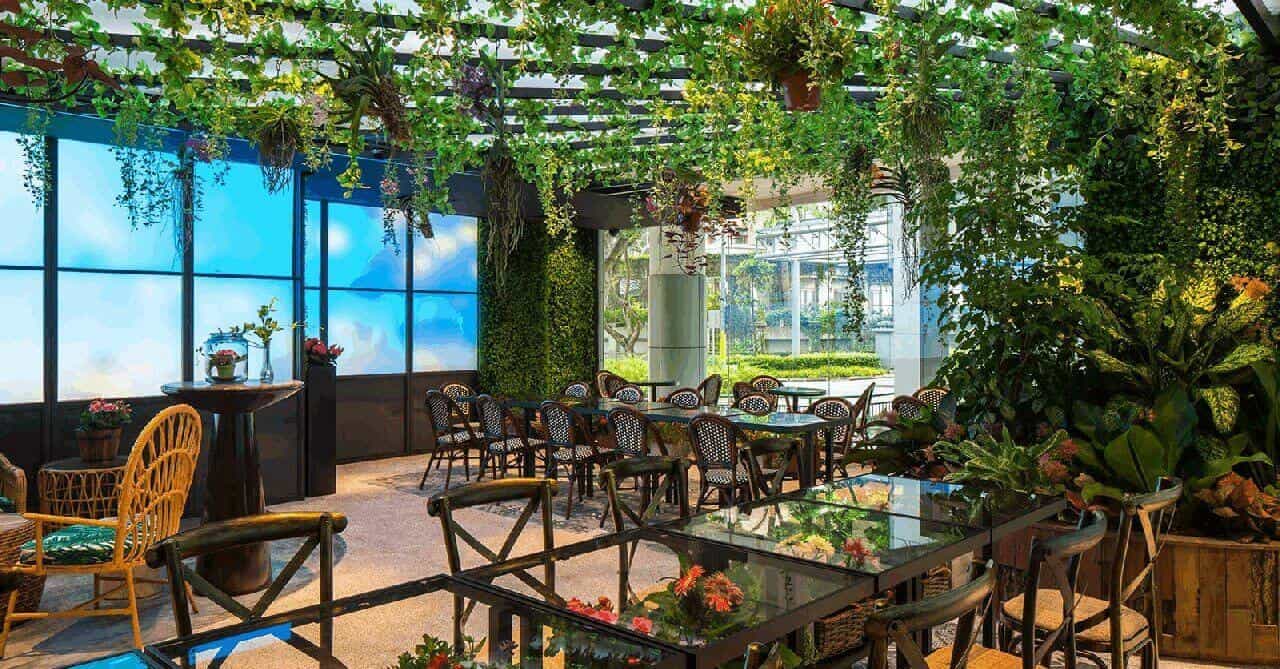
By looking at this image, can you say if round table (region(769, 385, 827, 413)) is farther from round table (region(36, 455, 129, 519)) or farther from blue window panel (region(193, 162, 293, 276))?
round table (region(36, 455, 129, 519))

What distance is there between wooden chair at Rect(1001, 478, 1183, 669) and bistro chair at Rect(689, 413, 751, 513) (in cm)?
295

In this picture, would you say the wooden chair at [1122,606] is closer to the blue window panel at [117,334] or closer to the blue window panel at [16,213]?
the blue window panel at [117,334]

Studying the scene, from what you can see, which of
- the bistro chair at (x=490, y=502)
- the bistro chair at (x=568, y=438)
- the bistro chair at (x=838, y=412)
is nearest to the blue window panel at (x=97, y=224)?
the bistro chair at (x=568, y=438)

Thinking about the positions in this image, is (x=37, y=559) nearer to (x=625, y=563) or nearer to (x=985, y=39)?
(x=625, y=563)

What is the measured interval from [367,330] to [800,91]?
7828 mm

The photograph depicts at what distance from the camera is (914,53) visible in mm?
4742

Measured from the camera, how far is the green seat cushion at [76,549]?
401cm

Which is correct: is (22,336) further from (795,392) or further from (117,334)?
(795,392)

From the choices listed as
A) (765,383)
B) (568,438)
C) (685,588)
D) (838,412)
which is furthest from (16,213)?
(765,383)

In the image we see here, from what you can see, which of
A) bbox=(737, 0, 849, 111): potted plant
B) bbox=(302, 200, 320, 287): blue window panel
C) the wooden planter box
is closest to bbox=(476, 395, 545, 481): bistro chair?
bbox=(302, 200, 320, 287): blue window panel

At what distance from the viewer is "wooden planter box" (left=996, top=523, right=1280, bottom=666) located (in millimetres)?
3955

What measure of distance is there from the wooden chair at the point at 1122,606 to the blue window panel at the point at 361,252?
8.75 m

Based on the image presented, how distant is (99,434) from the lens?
5891 millimetres

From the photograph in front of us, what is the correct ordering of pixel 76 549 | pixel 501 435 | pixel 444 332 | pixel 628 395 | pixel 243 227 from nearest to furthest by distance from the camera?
pixel 76 549 < pixel 243 227 < pixel 501 435 < pixel 628 395 < pixel 444 332
